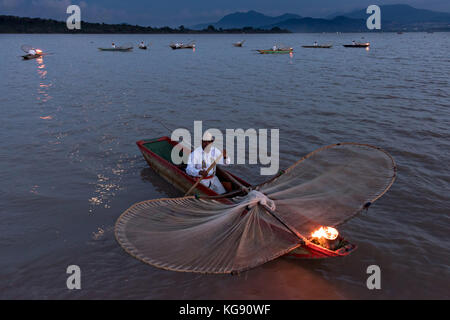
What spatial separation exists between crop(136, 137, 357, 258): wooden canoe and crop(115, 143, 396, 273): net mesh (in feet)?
1.71

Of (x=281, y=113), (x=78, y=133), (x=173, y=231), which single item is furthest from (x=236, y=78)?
(x=173, y=231)

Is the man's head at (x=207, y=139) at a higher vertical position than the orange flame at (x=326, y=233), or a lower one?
higher

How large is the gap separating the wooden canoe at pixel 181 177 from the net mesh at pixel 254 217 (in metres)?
0.52

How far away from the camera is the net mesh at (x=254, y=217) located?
13.5 ft

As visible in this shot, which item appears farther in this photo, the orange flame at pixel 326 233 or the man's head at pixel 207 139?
the man's head at pixel 207 139

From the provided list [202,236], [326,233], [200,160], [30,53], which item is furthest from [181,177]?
[30,53]

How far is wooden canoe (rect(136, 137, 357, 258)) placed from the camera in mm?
4988

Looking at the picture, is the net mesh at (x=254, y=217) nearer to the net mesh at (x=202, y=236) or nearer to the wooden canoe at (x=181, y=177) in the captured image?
the net mesh at (x=202, y=236)

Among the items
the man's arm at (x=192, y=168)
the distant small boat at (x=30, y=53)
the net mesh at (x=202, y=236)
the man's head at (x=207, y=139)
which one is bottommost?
the net mesh at (x=202, y=236)

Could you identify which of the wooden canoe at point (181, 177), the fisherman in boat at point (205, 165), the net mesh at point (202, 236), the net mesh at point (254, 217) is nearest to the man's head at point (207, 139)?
the fisherman in boat at point (205, 165)

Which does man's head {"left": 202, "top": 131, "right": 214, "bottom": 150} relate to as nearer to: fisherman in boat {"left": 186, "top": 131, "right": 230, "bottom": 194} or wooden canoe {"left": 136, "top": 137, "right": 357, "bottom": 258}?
fisherman in boat {"left": 186, "top": 131, "right": 230, "bottom": 194}

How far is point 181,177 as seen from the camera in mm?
7641

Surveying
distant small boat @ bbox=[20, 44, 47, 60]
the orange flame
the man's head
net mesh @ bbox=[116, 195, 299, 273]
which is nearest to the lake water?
the orange flame
